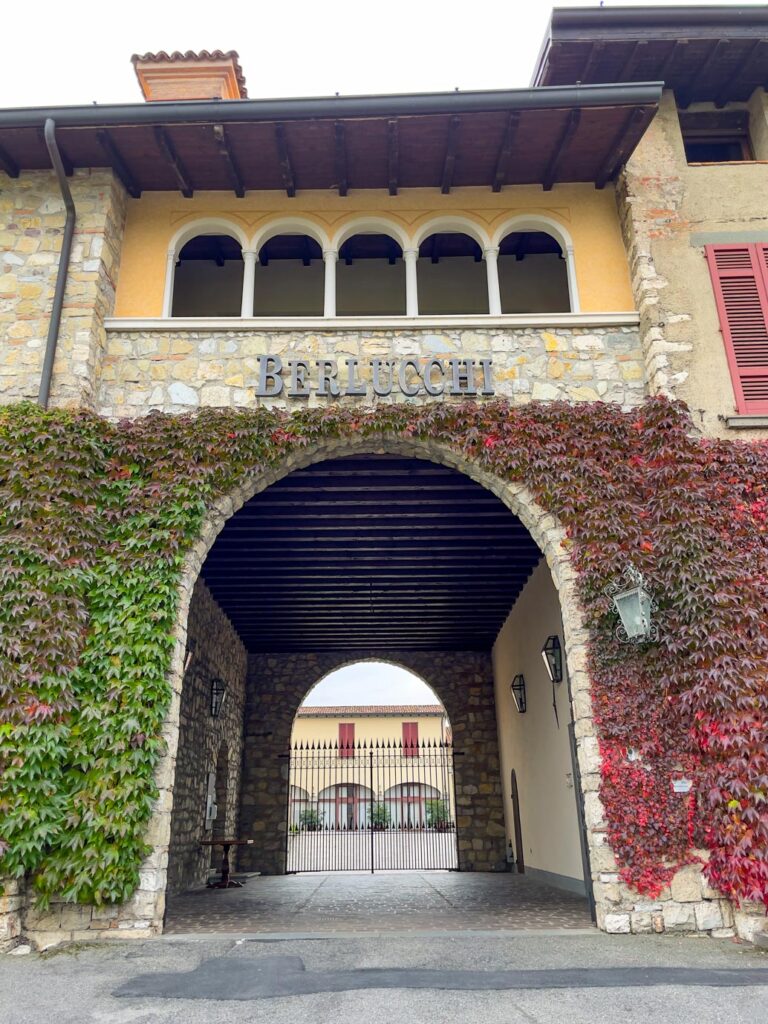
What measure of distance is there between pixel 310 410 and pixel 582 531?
2478 mm

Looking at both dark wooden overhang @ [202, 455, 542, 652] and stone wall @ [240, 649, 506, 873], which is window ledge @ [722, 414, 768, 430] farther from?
stone wall @ [240, 649, 506, 873]

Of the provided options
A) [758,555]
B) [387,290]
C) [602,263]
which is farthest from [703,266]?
[387,290]

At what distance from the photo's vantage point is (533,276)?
915 cm

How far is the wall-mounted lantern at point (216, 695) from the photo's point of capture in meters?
10.6

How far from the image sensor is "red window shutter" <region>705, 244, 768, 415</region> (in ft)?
22.5

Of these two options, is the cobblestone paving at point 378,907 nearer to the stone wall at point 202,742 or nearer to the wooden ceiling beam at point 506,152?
the stone wall at point 202,742

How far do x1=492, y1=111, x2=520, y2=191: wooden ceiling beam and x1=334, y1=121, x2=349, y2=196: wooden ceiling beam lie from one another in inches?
56.5

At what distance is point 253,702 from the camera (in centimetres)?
1360

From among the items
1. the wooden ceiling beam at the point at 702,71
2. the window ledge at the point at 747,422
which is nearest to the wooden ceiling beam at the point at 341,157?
the wooden ceiling beam at the point at 702,71

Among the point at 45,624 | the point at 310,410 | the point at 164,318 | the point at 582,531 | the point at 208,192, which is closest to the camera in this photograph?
the point at 45,624

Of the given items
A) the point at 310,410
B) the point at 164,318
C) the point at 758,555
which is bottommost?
the point at 758,555

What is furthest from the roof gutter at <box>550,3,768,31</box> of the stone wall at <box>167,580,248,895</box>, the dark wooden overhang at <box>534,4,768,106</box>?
the stone wall at <box>167,580,248,895</box>

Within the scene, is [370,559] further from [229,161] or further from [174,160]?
[174,160]

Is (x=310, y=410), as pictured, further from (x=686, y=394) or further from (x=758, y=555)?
(x=758, y=555)
